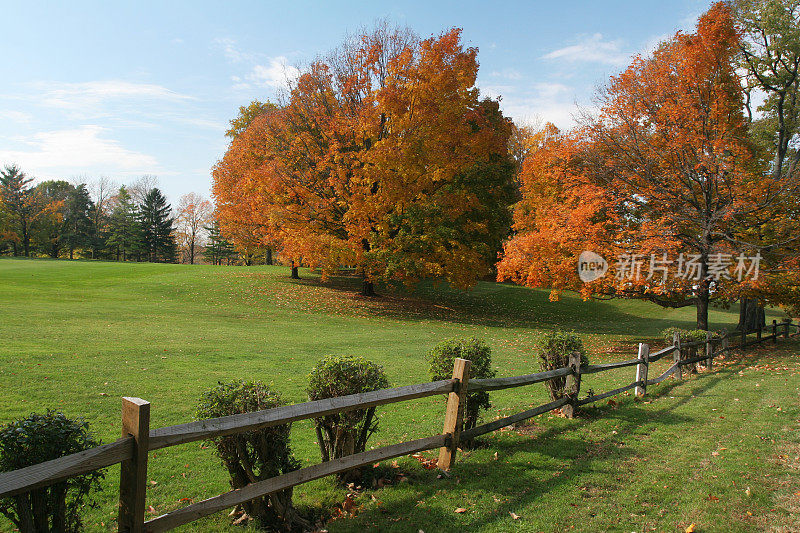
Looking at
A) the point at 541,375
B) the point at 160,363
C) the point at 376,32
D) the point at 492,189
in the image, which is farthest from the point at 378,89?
the point at 541,375

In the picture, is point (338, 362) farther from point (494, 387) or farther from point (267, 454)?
point (494, 387)

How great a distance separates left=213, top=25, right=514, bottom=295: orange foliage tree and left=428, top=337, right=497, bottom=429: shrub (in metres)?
16.5

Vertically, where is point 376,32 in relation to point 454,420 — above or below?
above

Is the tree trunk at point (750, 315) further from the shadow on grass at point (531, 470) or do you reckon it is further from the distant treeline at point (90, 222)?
the distant treeline at point (90, 222)

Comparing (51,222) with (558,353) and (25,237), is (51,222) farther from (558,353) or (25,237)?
(558,353)

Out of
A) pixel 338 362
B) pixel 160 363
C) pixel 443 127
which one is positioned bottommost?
pixel 160 363

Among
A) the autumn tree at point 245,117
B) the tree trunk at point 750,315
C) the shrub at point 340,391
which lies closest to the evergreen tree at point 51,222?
the autumn tree at point 245,117

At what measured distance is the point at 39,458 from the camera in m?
3.04

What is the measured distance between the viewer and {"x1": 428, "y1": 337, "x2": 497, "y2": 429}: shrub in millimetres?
6328

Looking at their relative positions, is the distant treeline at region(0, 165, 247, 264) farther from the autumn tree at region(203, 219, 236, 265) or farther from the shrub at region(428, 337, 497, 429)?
the shrub at region(428, 337, 497, 429)

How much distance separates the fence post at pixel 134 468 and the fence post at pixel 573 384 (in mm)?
6446

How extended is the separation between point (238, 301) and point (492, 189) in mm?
15859

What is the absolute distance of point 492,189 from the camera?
2819 cm

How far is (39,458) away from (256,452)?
5.05 feet
